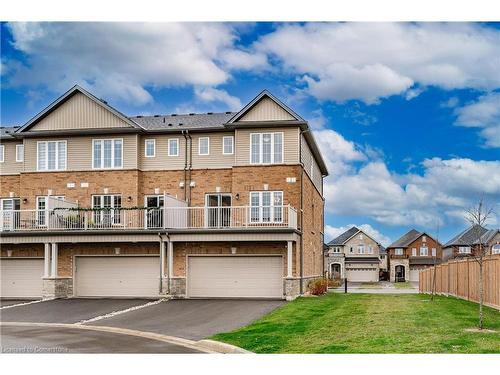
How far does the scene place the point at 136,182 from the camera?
3161 centimetres

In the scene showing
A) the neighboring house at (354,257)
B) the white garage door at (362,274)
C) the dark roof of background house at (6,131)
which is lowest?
the white garage door at (362,274)

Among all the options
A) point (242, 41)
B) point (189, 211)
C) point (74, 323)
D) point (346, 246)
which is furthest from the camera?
point (346, 246)

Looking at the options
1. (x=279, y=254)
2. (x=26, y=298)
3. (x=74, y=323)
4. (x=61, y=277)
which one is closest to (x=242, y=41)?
(x=279, y=254)

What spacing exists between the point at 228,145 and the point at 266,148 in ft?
7.01

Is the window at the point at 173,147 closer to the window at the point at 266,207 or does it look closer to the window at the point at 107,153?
the window at the point at 107,153

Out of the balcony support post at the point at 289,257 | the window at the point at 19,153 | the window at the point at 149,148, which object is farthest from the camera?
the window at the point at 19,153

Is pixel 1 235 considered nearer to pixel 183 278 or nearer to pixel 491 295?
pixel 183 278

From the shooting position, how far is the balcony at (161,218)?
29.3 m

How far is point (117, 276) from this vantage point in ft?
99.1

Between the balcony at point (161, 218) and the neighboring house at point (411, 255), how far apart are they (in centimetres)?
6023

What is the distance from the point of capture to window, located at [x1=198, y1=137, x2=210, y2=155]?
31756 millimetres

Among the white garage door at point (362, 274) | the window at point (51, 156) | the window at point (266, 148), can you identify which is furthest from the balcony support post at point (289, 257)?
the white garage door at point (362, 274)

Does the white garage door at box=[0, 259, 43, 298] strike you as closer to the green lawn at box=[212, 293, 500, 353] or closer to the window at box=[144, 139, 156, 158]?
the window at box=[144, 139, 156, 158]

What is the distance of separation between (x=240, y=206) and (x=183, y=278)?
160 inches
